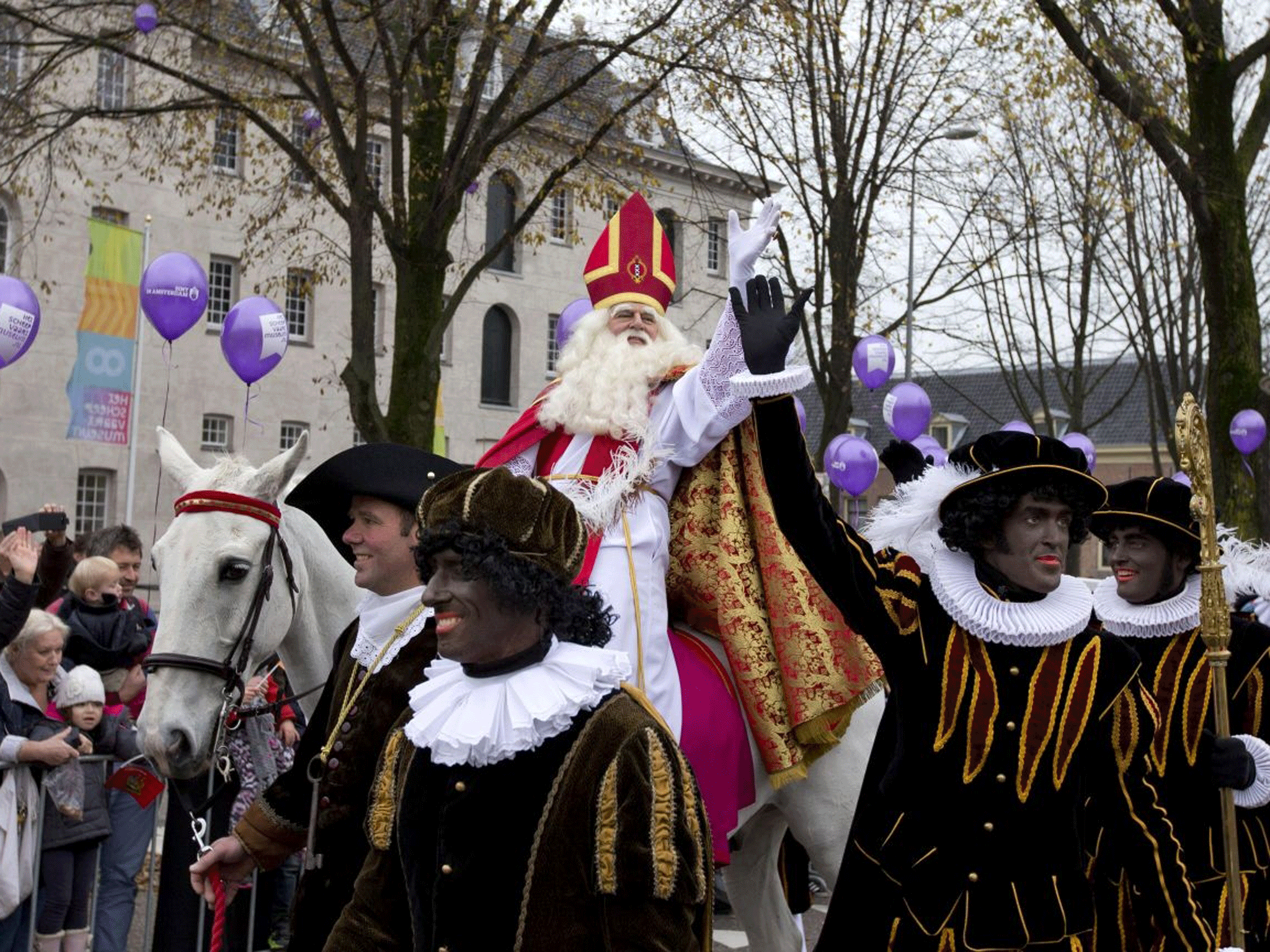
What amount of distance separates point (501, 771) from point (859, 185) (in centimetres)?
1607

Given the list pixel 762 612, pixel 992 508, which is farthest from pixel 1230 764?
pixel 762 612

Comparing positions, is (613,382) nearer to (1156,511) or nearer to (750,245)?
(750,245)

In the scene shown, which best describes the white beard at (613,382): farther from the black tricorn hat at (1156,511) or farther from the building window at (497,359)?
the building window at (497,359)

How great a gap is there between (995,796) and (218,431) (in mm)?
30509

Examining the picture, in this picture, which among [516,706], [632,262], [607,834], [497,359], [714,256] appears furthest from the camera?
[497,359]

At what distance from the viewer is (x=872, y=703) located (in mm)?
5551

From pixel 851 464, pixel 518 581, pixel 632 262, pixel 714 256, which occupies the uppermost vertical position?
pixel 714 256

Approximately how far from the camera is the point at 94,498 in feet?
102

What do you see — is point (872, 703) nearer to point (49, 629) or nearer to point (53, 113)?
point (49, 629)

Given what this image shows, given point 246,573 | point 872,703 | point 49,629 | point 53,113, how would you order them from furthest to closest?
point 53,113
point 49,629
point 872,703
point 246,573

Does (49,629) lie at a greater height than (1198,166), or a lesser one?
lesser

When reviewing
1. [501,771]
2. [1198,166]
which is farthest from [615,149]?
[501,771]

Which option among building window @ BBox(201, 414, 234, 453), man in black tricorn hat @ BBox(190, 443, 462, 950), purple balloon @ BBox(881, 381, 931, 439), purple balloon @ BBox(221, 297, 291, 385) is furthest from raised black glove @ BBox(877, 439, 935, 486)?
building window @ BBox(201, 414, 234, 453)

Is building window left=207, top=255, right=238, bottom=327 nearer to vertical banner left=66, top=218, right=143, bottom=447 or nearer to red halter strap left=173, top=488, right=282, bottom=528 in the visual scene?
vertical banner left=66, top=218, right=143, bottom=447
